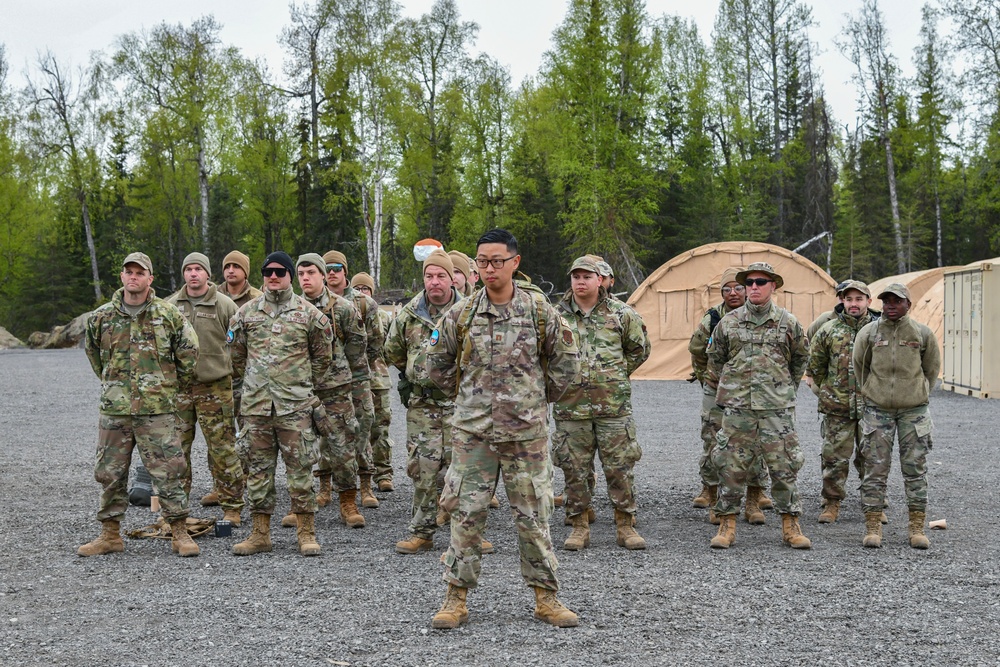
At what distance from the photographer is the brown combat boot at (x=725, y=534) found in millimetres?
6684

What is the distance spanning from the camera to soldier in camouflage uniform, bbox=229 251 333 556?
6547 mm

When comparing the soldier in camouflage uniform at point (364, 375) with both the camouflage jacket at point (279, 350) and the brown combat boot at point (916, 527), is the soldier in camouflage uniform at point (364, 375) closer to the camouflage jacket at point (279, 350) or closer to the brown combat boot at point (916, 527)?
the camouflage jacket at point (279, 350)

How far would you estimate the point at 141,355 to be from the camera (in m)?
6.59

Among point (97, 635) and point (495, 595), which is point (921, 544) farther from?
point (97, 635)

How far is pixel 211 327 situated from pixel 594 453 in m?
3.35

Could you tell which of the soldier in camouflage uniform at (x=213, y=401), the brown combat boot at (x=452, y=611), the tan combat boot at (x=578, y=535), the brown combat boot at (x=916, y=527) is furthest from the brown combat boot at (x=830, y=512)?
the soldier in camouflage uniform at (x=213, y=401)

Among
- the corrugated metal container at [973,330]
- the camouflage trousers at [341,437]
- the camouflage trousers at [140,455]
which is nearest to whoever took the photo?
the camouflage trousers at [140,455]

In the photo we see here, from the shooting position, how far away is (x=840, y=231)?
1763 inches

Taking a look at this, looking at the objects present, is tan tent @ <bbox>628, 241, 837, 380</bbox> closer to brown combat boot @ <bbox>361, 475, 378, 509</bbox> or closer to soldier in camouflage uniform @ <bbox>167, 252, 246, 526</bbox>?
brown combat boot @ <bbox>361, 475, 378, 509</bbox>

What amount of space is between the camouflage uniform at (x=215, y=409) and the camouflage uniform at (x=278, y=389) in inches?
38.1

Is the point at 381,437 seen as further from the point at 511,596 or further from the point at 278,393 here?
the point at 511,596

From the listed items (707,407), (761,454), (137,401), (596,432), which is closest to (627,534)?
(596,432)

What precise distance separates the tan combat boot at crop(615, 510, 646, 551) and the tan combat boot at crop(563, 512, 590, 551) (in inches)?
9.1

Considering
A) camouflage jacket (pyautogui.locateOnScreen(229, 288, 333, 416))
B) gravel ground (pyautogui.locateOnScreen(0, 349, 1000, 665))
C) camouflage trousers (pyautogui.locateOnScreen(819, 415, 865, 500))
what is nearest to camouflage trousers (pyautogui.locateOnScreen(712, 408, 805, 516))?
gravel ground (pyautogui.locateOnScreen(0, 349, 1000, 665))
